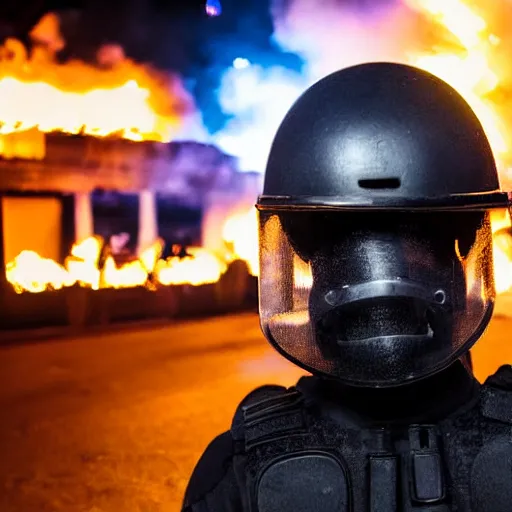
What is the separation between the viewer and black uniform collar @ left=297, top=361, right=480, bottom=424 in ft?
3.33

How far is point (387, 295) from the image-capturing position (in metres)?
1.00

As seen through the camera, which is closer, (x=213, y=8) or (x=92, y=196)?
(x=92, y=196)

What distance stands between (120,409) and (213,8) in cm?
1443

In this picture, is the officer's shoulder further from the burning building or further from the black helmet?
the burning building

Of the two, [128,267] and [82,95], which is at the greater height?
[82,95]

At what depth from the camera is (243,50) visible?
17.9 metres

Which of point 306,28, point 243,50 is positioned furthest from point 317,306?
point 243,50

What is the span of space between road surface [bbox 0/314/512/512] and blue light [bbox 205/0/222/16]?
11.4m

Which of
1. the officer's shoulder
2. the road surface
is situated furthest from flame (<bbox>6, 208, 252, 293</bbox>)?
the officer's shoulder

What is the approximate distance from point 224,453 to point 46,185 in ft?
30.2

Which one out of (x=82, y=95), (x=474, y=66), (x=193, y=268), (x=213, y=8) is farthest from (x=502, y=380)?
(x=213, y=8)

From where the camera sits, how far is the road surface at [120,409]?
3736 mm

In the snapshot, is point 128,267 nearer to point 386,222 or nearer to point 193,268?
point 193,268

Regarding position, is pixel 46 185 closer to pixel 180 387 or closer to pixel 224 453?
pixel 180 387
